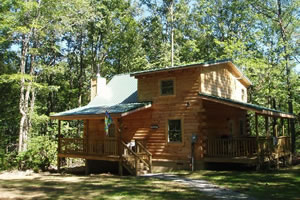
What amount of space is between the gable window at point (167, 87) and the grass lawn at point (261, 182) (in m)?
4.81

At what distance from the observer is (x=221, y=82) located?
1866 cm

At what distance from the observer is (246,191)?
966cm

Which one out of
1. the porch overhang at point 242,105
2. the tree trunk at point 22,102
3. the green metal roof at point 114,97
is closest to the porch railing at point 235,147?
the porch overhang at point 242,105

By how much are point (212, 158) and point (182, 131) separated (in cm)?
214

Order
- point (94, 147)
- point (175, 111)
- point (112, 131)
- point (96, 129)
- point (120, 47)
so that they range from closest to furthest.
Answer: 1. point (175, 111)
2. point (94, 147)
3. point (112, 131)
4. point (96, 129)
5. point (120, 47)

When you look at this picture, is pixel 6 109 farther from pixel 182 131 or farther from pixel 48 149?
pixel 182 131

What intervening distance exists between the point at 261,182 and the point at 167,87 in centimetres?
765

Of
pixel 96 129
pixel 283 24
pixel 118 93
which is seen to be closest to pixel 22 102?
pixel 96 129

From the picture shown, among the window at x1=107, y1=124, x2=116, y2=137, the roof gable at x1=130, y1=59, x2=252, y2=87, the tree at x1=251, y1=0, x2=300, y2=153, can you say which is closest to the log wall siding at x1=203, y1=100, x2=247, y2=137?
the roof gable at x1=130, y1=59, x2=252, y2=87

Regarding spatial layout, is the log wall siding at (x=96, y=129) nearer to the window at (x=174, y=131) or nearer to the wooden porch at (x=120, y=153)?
the wooden porch at (x=120, y=153)

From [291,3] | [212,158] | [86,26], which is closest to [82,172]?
[212,158]

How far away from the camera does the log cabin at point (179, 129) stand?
15.0 m

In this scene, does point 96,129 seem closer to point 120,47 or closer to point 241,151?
point 241,151

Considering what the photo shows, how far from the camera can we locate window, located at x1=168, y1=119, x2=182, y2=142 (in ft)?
53.0
